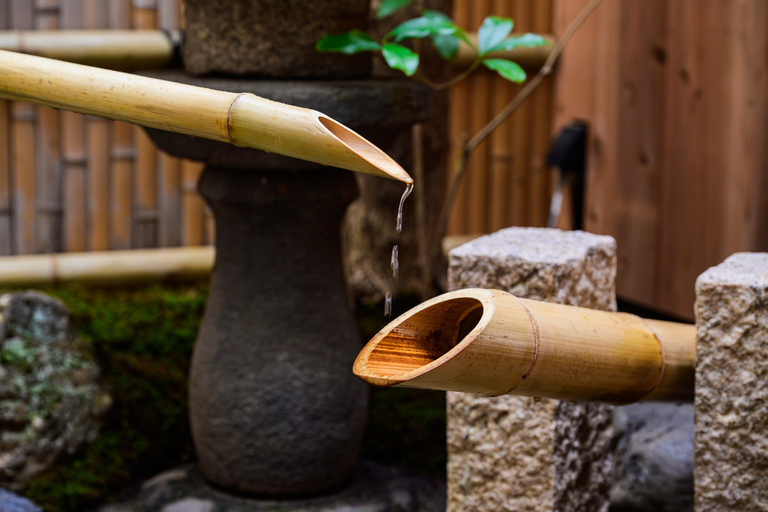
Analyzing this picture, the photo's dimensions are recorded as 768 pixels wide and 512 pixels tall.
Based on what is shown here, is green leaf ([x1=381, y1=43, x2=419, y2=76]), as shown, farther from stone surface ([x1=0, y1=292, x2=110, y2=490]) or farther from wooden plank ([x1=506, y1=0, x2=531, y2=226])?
wooden plank ([x1=506, y1=0, x2=531, y2=226])

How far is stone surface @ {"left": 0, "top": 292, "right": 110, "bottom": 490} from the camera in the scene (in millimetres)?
2572

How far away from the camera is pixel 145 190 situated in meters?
3.40

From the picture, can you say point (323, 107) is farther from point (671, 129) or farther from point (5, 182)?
point (5, 182)

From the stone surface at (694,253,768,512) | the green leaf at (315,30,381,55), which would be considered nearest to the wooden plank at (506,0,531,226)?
the green leaf at (315,30,381,55)

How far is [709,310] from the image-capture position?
1.58 m

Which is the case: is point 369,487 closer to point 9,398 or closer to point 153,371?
point 153,371

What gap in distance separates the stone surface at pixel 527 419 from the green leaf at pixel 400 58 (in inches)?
16.7

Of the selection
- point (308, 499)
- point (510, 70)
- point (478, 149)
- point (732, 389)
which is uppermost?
point (510, 70)

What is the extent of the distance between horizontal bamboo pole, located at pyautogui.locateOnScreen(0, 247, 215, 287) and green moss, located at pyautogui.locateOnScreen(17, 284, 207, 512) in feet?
0.28

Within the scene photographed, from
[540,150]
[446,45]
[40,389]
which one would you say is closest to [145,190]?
[40,389]

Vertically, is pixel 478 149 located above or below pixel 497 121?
below

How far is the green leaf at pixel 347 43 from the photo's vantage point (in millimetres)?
2035

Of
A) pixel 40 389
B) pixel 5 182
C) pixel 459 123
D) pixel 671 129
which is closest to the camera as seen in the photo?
pixel 40 389

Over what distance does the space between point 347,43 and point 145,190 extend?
159cm
